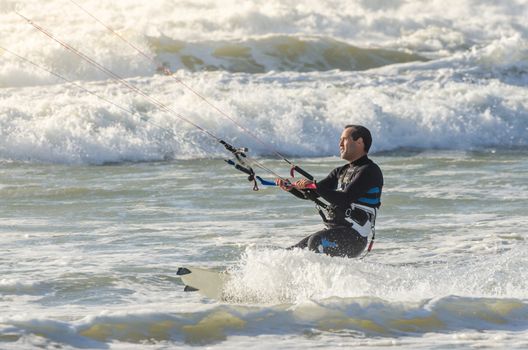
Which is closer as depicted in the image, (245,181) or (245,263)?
(245,263)

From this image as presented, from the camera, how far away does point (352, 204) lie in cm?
766

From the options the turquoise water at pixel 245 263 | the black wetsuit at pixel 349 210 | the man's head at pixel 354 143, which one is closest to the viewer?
the turquoise water at pixel 245 263

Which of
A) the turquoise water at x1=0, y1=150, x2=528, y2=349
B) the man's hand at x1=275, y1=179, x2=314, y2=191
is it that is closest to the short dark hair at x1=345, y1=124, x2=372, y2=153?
the man's hand at x1=275, y1=179, x2=314, y2=191

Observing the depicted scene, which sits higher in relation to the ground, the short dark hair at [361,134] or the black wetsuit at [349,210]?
the short dark hair at [361,134]

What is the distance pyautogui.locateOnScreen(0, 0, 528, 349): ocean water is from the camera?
7.06 meters

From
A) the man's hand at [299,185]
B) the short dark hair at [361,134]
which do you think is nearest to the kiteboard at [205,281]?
the man's hand at [299,185]

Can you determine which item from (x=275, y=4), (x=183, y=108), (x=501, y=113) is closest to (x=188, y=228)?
(x=183, y=108)

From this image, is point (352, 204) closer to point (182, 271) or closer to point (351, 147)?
point (351, 147)

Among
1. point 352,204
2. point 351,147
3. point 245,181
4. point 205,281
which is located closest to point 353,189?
point 352,204

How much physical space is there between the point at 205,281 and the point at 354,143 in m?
1.47

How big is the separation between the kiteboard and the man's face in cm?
123

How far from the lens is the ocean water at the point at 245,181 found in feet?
23.2

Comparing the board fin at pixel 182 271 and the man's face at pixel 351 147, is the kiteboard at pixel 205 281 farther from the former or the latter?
the man's face at pixel 351 147

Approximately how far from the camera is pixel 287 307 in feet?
23.9
